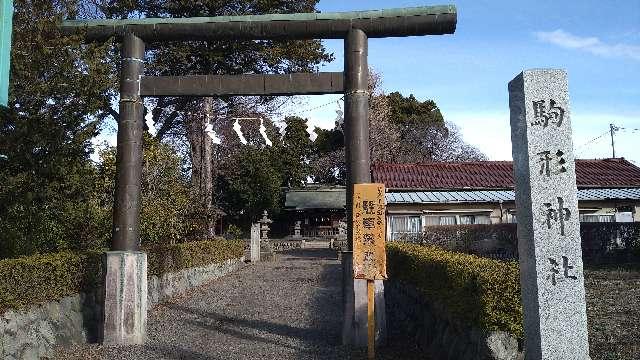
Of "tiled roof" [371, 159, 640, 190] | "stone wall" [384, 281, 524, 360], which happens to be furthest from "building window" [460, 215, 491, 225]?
"stone wall" [384, 281, 524, 360]

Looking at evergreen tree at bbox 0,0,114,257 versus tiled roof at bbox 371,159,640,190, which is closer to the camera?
evergreen tree at bbox 0,0,114,257

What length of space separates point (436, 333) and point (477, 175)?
59.9ft

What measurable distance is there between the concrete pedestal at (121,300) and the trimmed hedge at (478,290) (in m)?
4.33

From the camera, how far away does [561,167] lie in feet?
15.0

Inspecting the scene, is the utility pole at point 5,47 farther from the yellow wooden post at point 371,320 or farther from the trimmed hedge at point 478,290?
the trimmed hedge at point 478,290

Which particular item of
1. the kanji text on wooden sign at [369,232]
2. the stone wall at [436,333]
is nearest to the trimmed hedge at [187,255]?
the stone wall at [436,333]

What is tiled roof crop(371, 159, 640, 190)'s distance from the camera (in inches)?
907

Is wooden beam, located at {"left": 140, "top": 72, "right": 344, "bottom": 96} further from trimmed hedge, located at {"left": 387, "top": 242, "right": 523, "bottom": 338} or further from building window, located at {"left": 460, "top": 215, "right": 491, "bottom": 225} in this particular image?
building window, located at {"left": 460, "top": 215, "right": 491, "bottom": 225}

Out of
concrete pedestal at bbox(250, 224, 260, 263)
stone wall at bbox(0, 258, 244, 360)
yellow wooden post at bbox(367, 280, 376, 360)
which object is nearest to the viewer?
stone wall at bbox(0, 258, 244, 360)

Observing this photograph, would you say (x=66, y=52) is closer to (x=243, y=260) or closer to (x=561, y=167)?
(x=561, y=167)

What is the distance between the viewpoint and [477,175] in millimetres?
24078

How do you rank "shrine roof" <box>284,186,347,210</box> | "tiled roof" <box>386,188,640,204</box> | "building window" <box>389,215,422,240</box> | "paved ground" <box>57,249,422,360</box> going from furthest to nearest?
"shrine roof" <box>284,186,347,210</box>
"building window" <box>389,215,422,240</box>
"tiled roof" <box>386,188,640,204</box>
"paved ground" <box>57,249,422,360</box>

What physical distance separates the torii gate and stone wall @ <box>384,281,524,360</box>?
28.0 inches

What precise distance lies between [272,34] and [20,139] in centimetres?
425
